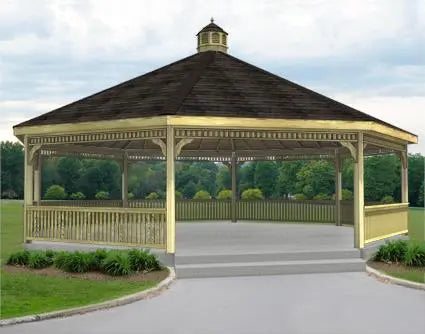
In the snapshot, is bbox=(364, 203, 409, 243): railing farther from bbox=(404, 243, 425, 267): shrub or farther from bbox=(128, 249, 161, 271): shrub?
bbox=(128, 249, 161, 271): shrub

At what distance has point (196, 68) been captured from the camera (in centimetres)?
1738

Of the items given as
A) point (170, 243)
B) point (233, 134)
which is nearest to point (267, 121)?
point (233, 134)

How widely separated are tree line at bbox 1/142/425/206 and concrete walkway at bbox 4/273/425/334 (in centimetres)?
3621

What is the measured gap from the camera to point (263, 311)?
9312mm

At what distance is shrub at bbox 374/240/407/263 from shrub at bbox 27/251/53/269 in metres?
8.39

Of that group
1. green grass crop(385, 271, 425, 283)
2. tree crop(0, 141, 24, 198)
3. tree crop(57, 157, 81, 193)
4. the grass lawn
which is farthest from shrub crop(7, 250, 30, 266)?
tree crop(0, 141, 24, 198)

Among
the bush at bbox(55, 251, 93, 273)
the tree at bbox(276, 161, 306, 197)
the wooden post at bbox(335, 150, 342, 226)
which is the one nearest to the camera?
the bush at bbox(55, 251, 93, 273)

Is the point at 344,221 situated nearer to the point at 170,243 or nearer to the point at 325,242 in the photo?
the point at 325,242

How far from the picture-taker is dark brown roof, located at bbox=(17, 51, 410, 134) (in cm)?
1405

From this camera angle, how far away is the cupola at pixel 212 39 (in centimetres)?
1956

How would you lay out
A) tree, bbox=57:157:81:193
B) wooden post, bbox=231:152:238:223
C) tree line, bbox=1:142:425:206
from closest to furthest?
1. wooden post, bbox=231:152:238:223
2. tree line, bbox=1:142:425:206
3. tree, bbox=57:157:81:193

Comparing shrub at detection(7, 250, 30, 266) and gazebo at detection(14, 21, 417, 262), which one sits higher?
gazebo at detection(14, 21, 417, 262)

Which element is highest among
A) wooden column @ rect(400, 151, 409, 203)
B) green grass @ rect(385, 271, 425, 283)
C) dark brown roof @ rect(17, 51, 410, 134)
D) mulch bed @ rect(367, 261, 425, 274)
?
dark brown roof @ rect(17, 51, 410, 134)

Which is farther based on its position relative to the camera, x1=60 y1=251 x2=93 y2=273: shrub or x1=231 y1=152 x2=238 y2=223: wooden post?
x1=231 y1=152 x2=238 y2=223: wooden post
